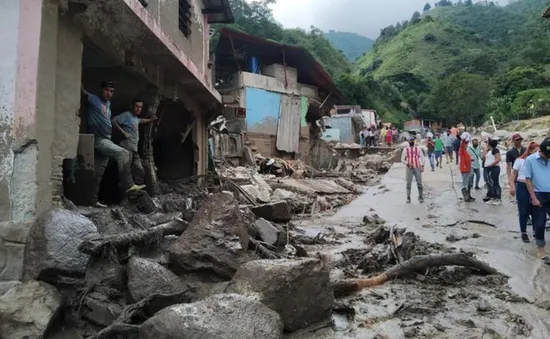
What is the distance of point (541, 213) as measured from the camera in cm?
666

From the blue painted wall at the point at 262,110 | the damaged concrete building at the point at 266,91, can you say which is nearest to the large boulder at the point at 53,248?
the damaged concrete building at the point at 266,91

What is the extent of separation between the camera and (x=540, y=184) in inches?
258

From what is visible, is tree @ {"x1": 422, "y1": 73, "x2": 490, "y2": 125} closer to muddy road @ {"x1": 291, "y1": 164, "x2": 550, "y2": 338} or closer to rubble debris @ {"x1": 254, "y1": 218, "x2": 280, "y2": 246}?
muddy road @ {"x1": 291, "y1": 164, "x2": 550, "y2": 338}

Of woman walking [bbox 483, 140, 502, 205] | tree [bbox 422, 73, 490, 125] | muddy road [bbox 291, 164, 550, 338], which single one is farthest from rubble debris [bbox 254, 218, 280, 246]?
tree [bbox 422, 73, 490, 125]

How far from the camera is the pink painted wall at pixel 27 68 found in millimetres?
4320

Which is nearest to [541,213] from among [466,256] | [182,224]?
[466,256]

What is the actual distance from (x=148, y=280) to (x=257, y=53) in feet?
67.8

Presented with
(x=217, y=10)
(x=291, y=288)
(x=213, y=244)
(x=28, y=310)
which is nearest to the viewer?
(x=28, y=310)

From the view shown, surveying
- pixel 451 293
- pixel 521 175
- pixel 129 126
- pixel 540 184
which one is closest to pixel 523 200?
pixel 521 175

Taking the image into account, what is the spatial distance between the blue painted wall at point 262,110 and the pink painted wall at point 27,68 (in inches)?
711

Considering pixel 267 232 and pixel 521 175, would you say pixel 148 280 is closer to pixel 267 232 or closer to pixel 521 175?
pixel 267 232

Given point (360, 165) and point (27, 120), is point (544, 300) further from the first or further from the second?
point (360, 165)

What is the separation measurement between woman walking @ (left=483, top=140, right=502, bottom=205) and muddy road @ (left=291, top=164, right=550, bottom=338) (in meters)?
1.83

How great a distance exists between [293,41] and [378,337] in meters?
45.0
